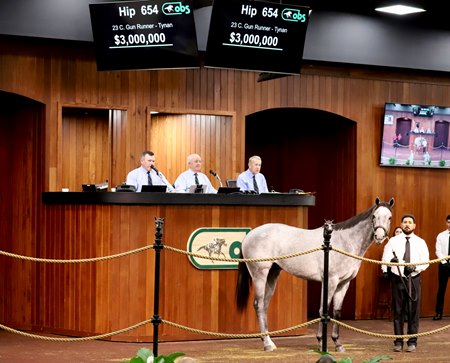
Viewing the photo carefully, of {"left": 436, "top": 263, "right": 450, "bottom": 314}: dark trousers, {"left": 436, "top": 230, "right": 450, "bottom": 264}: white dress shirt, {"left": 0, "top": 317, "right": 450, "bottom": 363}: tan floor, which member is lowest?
{"left": 0, "top": 317, "right": 450, "bottom": 363}: tan floor

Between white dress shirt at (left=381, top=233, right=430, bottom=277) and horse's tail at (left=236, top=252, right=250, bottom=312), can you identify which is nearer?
white dress shirt at (left=381, top=233, right=430, bottom=277)

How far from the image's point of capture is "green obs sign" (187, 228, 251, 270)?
11.0 metres

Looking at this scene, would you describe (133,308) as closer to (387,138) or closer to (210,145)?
(210,145)

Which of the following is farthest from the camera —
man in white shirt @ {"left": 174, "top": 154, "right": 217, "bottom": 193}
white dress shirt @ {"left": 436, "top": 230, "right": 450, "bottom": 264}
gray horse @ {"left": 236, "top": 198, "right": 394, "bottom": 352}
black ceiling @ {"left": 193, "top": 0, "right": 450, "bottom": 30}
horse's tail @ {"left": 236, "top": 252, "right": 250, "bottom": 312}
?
white dress shirt @ {"left": 436, "top": 230, "right": 450, "bottom": 264}

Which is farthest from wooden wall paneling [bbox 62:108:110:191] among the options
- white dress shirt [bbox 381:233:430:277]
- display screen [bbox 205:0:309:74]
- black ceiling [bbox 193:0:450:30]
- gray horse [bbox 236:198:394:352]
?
white dress shirt [bbox 381:233:430:277]

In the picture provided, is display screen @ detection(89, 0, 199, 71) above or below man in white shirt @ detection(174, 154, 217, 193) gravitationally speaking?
above

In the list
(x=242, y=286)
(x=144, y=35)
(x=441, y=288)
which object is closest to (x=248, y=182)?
(x=242, y=286)

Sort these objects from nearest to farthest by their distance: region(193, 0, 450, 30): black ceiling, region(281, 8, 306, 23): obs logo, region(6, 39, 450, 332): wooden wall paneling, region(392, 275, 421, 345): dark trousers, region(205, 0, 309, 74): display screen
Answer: region(392, 275, 421, 345): dark trousers < region(205, 0, 309, 74): display screen < region(281, 8, 306, 23): obs logo < region(6, 39, 450, 332): wooden wall paneling < region(193, 0, 450, 30): black ceiling

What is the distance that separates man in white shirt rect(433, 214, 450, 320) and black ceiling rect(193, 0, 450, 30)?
8.83 feet

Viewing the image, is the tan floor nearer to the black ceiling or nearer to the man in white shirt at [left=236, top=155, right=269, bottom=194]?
the man in white shirt at [left=236, top=155, right=269, bottom=194]

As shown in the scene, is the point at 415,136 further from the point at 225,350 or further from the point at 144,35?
the point at 225,350

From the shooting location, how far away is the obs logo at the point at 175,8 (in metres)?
10.8

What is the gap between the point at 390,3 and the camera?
44.9 feet

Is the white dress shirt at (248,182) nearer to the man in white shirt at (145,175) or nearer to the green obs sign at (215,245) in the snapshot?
the man in white shirt at (145,175)
